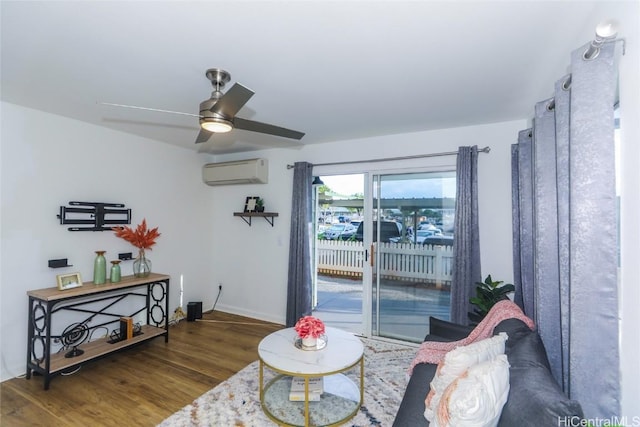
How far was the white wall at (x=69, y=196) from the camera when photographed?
2713mm

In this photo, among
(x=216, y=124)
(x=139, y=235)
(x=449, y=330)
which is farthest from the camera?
(x=139, y=235)

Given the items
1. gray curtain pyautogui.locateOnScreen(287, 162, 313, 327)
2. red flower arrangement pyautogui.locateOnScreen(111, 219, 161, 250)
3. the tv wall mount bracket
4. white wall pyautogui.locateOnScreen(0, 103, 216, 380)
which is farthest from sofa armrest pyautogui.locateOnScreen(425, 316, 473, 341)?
the tv wall mount bracket

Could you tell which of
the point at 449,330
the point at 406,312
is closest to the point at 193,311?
the point at 406,312

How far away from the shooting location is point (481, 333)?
212cm

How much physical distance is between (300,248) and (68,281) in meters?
2.42

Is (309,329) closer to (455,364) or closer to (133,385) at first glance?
(455,364)

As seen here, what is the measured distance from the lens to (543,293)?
169 cm

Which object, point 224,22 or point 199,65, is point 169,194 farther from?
point 224,22

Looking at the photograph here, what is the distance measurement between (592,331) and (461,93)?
6.24ft

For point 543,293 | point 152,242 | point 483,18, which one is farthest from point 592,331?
point 152,242

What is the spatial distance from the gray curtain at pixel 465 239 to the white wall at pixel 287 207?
0.17 m

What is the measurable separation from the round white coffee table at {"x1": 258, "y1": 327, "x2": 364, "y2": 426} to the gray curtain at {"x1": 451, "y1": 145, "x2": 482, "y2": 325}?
1.31m

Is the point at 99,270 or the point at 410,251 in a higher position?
the point at 410,251

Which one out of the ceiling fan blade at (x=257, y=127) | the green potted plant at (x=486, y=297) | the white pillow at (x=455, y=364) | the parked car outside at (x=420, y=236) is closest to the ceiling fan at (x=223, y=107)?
the ceiling fan blade at (x=257, y=127)
